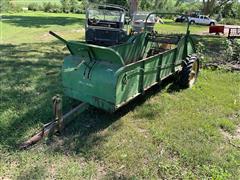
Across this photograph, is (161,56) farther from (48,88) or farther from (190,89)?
(48,88)

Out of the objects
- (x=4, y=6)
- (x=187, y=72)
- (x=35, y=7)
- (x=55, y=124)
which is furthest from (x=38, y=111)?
(x=35, y=7)

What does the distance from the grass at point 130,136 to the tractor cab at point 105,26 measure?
16.7 feet

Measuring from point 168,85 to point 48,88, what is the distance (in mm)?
2758

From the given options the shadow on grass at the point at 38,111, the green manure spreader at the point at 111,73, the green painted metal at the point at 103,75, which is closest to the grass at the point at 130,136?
the shadow on grass at the point at 38,111

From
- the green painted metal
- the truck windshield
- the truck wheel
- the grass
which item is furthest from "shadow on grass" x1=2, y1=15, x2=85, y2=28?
the green painted metal

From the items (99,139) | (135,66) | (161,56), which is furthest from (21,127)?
(161,56)

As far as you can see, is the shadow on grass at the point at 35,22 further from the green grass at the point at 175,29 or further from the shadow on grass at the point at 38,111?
the shadow on grass at the point at 38,111

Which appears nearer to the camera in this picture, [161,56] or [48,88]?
[161,56]

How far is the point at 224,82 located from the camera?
7344mm

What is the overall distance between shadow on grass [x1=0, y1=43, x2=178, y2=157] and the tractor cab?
3.68 m

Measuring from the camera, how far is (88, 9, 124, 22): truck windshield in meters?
11.7

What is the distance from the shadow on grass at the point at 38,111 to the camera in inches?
163

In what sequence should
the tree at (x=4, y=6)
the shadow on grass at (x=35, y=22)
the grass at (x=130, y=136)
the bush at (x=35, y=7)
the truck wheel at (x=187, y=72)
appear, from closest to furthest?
the grass at (x=130, y=136) → the truck wheel at (x=187, y=72) → the shadow on grass at (x=35, y=22) → the tree at (x=4, y=6) → the bush at (x=35, y=7)

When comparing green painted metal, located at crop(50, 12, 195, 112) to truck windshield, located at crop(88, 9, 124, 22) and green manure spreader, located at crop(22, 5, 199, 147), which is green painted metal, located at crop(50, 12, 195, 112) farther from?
truck windshield, located at crop(88, 9, 124, 22)
